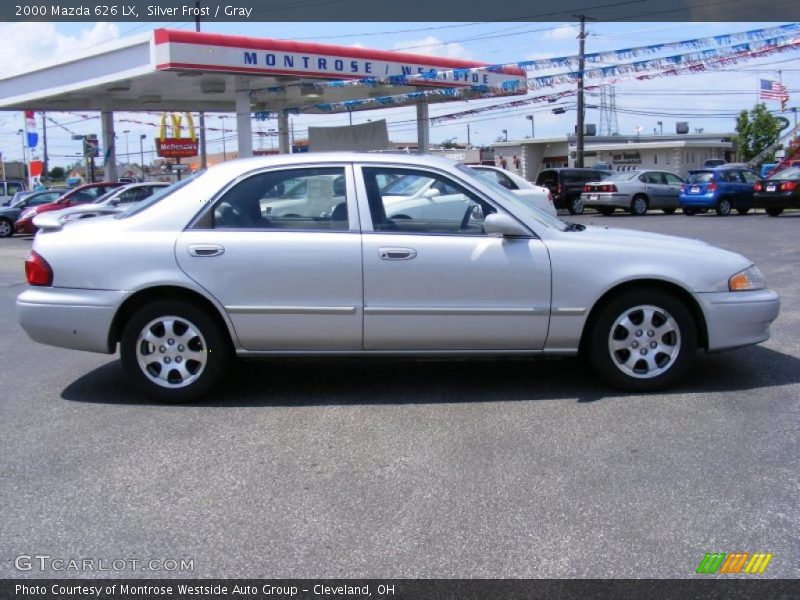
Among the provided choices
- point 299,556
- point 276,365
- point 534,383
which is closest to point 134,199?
point 276,365

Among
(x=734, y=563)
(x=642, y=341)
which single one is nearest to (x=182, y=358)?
(x=642, y=341)

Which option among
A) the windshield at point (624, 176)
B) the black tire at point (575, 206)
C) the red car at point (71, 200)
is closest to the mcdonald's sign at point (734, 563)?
the red car at point (71, 200)

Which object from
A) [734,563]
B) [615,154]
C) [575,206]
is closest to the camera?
[734,563]

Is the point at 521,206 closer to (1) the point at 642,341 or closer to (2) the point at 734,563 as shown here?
(1) the point at 642,341

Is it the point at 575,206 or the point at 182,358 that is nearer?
the point at 182,358

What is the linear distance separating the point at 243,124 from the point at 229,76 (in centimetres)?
153

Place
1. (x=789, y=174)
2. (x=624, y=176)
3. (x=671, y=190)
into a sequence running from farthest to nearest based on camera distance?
(x=671, y=190) < (x=624, y=176) < (x=789, y=174)

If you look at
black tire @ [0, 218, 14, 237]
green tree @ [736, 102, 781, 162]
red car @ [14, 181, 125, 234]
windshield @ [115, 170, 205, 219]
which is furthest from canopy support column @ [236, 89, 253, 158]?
green tree @ [736, 102, 781, 162]

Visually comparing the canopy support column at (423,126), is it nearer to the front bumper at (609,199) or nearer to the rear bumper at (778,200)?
the front bumper at (609,199)

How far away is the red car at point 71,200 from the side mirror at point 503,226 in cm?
1888

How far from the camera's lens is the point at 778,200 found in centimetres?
2350

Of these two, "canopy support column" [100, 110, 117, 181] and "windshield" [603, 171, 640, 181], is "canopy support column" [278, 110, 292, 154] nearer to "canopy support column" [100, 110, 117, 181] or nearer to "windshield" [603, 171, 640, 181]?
"canopy support column" [100, 110, 117, 181]

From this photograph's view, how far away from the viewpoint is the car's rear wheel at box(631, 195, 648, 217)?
27.2 m

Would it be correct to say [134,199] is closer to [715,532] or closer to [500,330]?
[500,330]
